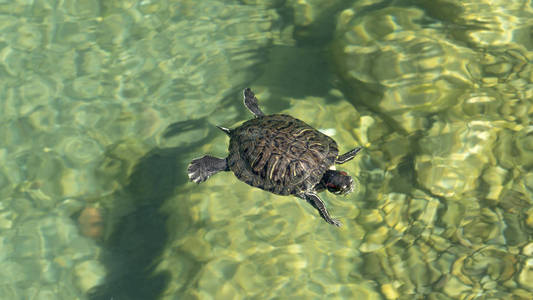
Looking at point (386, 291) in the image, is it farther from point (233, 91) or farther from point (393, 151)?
point (233, 91)

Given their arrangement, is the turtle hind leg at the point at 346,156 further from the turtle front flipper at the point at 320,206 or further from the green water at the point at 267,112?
the turtle front flipper at the point at 320,206

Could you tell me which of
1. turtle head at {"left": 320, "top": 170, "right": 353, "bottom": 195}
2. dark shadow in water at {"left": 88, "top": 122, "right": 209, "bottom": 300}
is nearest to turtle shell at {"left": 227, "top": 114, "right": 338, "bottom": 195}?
turtle head at {"left": 320, "top": 170, "right": 353, "bottom": 195}

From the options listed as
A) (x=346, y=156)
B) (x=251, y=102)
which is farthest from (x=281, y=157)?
(x=251, y=102)

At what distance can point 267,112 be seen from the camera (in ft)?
17.2

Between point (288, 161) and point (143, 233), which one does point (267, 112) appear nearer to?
point (288, 161)

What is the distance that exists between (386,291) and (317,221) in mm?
860

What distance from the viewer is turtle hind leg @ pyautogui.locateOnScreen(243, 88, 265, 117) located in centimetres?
501

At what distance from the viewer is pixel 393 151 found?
181 inches

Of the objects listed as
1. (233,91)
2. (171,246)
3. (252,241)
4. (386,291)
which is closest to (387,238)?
(386,291)

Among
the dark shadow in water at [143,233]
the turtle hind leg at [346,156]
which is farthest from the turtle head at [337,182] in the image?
the dark shadow in water at [143,233]

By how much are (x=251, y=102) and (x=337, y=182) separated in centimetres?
142

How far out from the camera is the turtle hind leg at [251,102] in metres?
5.01

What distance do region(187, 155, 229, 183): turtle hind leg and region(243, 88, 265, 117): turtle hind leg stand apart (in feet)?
2.18

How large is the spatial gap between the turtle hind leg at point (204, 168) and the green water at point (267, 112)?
0.78ft
